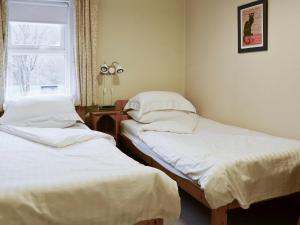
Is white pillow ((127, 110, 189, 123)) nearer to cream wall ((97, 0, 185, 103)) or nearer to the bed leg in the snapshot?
cream wall ((97, 0, 185, 103))

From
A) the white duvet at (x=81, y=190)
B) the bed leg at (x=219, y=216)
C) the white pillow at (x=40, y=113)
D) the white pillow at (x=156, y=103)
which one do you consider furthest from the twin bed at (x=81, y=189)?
the white pillow at (x=156, y=103)

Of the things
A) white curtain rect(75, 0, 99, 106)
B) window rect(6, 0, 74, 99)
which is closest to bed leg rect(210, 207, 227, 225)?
white curtain rect(75, 0, 99, 106)

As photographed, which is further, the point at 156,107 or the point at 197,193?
the point at 156,107

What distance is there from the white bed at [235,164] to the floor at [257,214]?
37 cm

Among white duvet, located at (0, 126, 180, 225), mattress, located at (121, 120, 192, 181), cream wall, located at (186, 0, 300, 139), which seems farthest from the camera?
cream wall, located at (186, 0, 300, 139)

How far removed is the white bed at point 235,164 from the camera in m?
2.21

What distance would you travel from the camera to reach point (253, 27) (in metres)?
3.27

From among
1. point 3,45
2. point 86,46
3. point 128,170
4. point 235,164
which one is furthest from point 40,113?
point 235,164

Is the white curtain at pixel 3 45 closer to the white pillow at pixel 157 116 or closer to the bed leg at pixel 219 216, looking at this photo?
the white pillow at pixel 157 116

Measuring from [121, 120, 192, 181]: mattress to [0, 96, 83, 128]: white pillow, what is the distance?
1.94ft

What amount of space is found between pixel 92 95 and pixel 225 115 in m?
1.59

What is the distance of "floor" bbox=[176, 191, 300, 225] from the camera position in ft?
8.69

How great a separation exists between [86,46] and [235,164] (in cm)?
238

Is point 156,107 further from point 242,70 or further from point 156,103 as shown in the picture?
point 242,70
